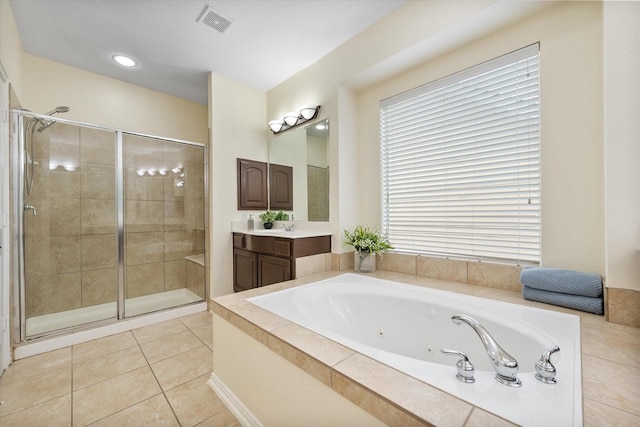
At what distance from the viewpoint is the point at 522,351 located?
1.19 metres

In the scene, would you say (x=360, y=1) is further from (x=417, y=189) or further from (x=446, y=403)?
(x=446, y=403)

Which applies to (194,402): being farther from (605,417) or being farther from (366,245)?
(605,417)

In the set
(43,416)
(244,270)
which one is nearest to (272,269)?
(244,270)

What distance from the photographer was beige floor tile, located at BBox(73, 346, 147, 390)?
1.71m

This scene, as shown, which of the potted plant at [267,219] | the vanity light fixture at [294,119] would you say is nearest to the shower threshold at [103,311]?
the potted plant at [267,219]

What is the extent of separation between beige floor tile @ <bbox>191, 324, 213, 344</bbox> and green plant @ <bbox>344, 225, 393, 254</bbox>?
4.79 ft

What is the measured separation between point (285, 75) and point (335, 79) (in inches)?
29.2

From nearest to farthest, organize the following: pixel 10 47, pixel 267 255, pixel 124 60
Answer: pixel 10 47 < pixel 267 255 < pixel 124 60

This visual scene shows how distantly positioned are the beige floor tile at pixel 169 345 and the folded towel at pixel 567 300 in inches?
94.1

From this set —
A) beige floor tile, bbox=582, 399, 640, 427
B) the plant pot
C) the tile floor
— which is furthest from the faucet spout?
the plant pot

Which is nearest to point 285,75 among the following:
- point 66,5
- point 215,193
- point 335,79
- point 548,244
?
point 335,79

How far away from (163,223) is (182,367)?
5.97 feet

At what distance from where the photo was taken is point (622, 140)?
1190 millimetres

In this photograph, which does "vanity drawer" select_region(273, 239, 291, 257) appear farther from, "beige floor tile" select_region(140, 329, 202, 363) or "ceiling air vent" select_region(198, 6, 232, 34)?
"ceiling air vent" select_region(198, 6, 232, 34)
